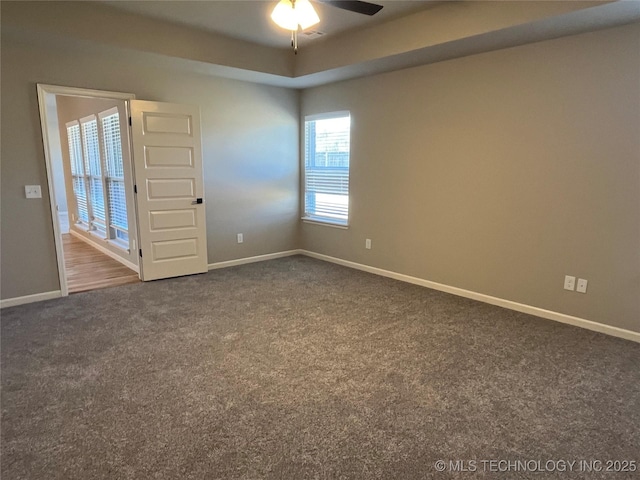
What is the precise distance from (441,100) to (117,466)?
4.10 metres

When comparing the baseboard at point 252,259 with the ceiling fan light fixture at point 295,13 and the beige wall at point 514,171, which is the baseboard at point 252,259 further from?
the ceiling fan light fixture at point 295,13

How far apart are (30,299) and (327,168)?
12.6 feet

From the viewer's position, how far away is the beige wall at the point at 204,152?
3678 mm

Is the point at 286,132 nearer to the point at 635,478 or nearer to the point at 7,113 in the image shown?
the point at 7,113

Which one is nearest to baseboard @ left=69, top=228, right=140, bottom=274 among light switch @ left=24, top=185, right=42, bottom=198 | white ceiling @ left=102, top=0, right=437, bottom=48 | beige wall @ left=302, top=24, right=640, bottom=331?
light switch @ left=24, top=185, right=42, bottom=198

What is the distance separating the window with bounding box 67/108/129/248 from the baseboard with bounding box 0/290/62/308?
1422mm

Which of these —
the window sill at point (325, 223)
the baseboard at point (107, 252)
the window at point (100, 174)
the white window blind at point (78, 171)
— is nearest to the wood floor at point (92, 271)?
the baseboard at point (107, 252)

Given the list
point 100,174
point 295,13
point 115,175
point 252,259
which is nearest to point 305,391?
point 295,13

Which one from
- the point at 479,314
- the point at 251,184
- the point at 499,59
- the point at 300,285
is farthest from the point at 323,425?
the point at 251,184

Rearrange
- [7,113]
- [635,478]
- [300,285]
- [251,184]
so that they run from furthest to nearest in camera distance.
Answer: [251,184] < [300,285] < [7,113] < [635,478]

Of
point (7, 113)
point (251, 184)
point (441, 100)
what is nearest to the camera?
point (7, 113)

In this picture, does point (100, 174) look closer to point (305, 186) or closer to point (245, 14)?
point (305, 186)

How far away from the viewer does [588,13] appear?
2703mm

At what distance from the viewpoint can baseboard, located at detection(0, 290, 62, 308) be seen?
3.77 meters
